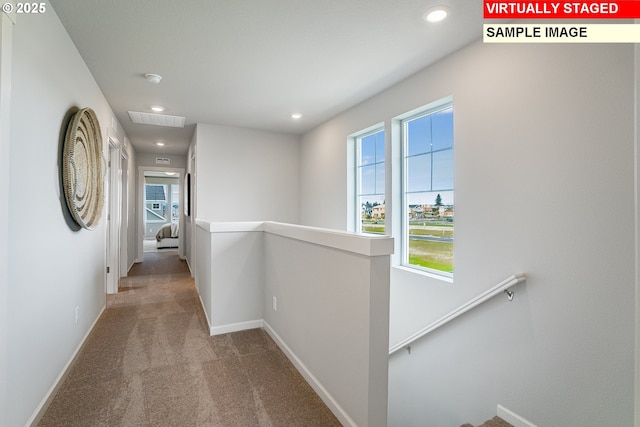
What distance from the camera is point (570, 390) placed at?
1696 millimetres

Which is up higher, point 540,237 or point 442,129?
point 442,129

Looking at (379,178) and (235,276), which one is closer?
(235,276)

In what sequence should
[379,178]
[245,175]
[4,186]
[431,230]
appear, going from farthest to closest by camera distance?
[245,175] < [379,178] < [431,230] < [4,186]

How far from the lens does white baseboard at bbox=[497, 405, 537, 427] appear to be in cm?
189

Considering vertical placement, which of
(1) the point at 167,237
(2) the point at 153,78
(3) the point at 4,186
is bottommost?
(1) the point at 167,237

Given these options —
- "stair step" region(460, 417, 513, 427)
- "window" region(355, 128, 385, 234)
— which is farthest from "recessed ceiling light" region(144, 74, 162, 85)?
"stair step" region(460, 417, 513, 427)

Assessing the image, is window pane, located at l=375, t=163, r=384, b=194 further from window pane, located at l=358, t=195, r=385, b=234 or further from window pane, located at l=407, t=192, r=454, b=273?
window pane, located at l=407, t=192, r=454, b=273

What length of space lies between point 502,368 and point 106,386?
2.64 m

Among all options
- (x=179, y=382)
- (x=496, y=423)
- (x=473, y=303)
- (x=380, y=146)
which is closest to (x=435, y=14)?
(x=380, y=146)

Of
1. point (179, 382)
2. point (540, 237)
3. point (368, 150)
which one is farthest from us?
point (368, 150)

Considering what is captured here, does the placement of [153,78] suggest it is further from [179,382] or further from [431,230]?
[431,230]

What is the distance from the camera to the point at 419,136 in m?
2.96

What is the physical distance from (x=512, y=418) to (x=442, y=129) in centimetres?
220

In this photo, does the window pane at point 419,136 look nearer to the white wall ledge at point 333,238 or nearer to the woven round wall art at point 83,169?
the white wall ledge at point 333,238
